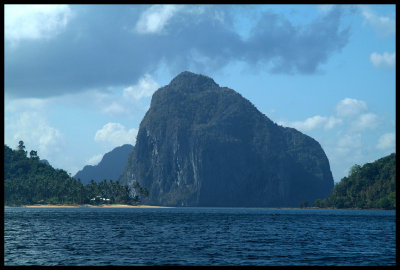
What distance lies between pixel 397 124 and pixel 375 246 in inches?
802

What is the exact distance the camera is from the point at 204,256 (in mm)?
51531

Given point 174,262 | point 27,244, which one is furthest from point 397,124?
point 27,244

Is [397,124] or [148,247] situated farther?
[148,247]
